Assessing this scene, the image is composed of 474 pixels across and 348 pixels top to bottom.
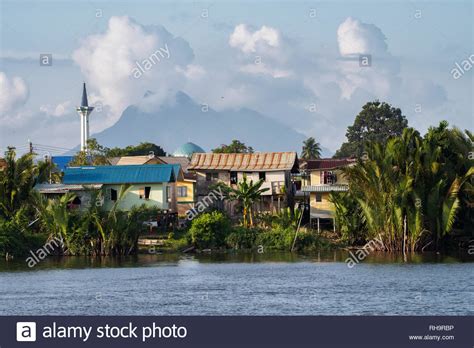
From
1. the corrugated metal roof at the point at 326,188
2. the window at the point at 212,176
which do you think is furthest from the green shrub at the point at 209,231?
the window at the point at 212,176

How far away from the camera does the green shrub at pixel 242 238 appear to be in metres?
47.8

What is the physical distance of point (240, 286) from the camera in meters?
33.6

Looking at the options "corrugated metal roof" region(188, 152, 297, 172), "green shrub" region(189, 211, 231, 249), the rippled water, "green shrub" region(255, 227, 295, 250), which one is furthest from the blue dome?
the rippled water

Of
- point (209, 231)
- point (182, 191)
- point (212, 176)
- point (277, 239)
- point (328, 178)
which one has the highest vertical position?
point (212, 176)

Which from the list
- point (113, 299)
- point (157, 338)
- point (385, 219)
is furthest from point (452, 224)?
point (157, 338)

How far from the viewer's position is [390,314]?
27.4 m

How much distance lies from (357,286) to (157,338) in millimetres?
13137

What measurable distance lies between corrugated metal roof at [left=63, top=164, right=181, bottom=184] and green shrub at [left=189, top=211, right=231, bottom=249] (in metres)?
6.65

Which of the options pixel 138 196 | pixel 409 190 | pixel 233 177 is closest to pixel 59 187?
pixel 138 196

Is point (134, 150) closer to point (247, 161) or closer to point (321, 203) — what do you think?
point (247, 161)

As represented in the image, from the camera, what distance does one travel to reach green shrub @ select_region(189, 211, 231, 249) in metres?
47.3

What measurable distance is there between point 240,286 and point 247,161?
2533cm

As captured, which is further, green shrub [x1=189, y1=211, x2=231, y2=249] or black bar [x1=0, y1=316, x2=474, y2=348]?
green shrub [x1=189, y1=211, x2=231, y2=249]

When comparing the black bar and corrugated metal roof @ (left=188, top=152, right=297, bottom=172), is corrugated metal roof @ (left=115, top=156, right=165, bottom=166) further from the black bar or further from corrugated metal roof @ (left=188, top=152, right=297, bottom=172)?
the black bar
